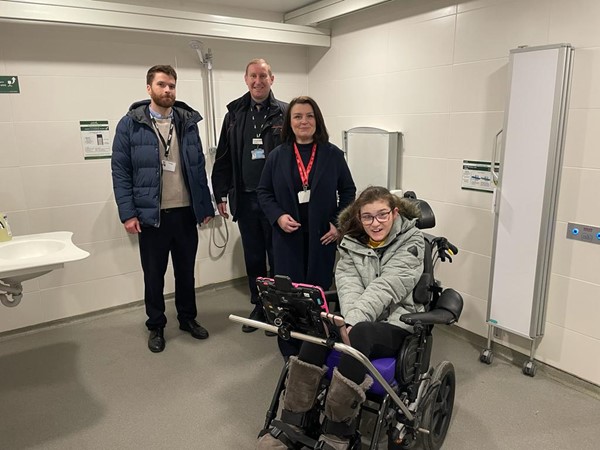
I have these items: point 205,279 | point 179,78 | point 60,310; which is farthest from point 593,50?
point 60,310

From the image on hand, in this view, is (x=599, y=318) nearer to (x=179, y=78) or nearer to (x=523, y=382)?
(x=523, y=382)

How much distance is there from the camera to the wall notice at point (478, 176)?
9.12ft

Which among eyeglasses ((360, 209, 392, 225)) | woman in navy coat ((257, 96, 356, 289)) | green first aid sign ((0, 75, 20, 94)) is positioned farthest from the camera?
green first aid sign ((0, 75, 20, 94))

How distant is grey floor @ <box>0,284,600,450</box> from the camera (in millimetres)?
2174

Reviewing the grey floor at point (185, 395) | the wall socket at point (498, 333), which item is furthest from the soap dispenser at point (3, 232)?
the wall socket at point (498, 333)

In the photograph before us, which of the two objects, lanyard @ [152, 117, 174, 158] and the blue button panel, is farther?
lanyard @ [152, 117, 174, 158]

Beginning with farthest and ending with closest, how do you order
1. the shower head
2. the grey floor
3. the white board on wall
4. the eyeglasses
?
the shower head, the white board on wall, the grey floor, the eyeglasses

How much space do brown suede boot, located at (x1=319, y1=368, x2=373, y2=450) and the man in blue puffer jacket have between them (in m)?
1.62

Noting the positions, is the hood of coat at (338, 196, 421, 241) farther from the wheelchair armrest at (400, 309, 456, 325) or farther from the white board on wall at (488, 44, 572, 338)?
the white board on wall at (488, 44, 572, 338)

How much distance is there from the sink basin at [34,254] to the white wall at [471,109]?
2206 millimetres

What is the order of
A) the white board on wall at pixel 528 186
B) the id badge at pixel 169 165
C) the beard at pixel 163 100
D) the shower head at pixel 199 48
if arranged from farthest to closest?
1. the shower head at pixel 199 48
2. the id badge at pixel 169 165
3. the beard at pixel 163 100
4. the white board on wall at pixel 528 186

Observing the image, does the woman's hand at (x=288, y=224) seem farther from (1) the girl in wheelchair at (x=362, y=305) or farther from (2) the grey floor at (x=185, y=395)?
(2) the grey floor at (x=185, y=395)

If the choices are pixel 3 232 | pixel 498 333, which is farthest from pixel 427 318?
pixel 3 232

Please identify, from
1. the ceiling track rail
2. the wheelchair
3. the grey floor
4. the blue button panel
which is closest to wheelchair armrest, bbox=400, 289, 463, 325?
the wheelchair
